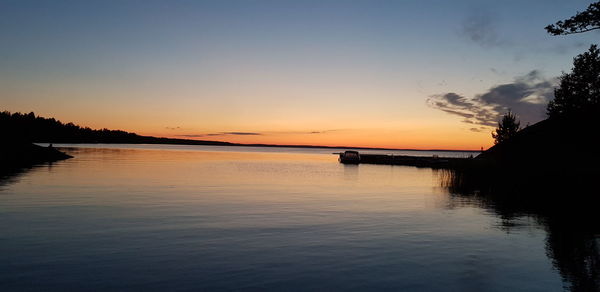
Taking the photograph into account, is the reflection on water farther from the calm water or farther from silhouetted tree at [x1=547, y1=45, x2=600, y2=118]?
silhouetted tree at [x1=547, y1=45, x2=600, y2=118]

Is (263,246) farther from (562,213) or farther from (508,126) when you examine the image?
(508,126)

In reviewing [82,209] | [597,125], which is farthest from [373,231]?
[597,125]

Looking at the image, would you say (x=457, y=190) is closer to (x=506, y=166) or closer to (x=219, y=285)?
(x=506, y=166)

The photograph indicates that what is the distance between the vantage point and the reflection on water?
13219 millimetres

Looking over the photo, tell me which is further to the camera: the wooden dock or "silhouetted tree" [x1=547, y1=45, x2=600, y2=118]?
the wooden dock

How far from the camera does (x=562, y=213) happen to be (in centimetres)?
2592

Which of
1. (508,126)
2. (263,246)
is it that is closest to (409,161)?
(508,126)

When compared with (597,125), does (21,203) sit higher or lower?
lower

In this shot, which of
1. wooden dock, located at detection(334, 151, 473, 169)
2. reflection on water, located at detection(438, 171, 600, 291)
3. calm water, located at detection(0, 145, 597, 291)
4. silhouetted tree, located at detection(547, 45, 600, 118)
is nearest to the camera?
calm water, located at detection(0, 145, 597, 291)

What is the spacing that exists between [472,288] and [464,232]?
897cm

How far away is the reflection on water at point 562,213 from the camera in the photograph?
43.4 ft

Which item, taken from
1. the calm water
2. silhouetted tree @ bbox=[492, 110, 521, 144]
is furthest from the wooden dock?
the calm water

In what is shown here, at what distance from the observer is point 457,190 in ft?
137

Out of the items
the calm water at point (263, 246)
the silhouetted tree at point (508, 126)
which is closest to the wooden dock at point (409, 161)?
the silhouetted tree at point (508, 126)
